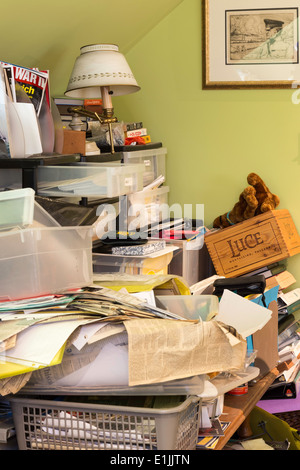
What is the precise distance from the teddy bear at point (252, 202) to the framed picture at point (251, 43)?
1.64ft

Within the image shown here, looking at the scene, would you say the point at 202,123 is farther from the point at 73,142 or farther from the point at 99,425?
the point at 99,425

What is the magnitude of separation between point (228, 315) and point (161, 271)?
0.93 m

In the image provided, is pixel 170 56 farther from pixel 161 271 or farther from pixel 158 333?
pixel 158 333

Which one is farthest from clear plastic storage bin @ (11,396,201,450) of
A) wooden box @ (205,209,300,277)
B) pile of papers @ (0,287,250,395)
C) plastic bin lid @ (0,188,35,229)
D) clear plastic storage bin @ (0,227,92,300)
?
wooden box @ (205,209,300,277)

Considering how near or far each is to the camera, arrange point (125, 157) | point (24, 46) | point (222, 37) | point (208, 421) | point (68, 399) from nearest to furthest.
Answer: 1. point (68, 399)
2. point (208, 421)
3. point (24, 46)
4. point (125, 157)
5. point (222, 37)

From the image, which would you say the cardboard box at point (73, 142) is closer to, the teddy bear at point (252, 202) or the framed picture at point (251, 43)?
the teddy bear at point (252, 202)

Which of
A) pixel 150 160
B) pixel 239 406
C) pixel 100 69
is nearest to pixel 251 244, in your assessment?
pixel 150 160

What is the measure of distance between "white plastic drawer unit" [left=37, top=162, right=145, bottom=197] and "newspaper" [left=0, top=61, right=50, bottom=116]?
0.25 metres

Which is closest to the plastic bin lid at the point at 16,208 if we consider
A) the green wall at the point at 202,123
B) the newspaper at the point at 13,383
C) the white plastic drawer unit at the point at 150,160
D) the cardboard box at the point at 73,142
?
the newspaper at the point at 13,383

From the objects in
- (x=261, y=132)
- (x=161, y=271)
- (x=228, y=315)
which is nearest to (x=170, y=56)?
(x=261, y=132)

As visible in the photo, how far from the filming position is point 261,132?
10.5 feet

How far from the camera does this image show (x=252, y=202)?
119 inches

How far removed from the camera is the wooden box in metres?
2.95

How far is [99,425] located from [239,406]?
585mm
